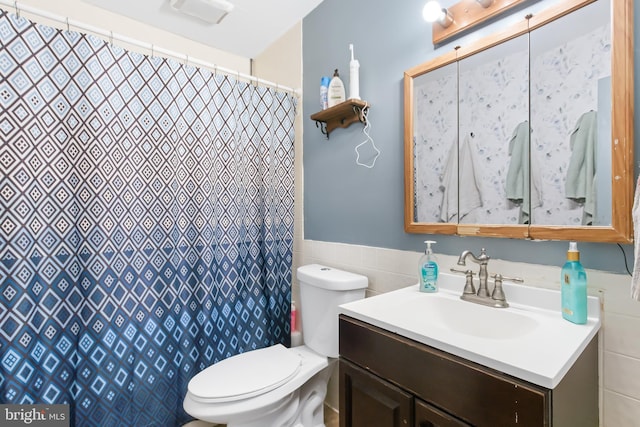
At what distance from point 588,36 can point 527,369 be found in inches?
36.6

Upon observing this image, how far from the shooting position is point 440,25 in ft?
4.06

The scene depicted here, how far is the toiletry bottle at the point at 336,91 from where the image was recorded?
64.5 inches

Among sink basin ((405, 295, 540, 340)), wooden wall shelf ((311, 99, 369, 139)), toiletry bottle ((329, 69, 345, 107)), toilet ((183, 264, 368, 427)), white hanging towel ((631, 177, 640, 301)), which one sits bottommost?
toilet ((183, 264, 368, 427))

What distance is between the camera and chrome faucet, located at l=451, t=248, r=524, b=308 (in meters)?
1.04

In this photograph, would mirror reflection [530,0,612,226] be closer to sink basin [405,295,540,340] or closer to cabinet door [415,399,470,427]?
sink basin [405,295,540,340]

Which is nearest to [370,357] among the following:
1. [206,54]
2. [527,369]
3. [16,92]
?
[527,369]

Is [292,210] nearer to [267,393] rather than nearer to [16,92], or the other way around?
[267,393]

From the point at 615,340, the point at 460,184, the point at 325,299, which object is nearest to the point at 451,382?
the point at 615,340

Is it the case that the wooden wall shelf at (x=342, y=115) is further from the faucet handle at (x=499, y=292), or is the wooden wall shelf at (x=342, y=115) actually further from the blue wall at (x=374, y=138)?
the faucet handle at (x=499, y=292)

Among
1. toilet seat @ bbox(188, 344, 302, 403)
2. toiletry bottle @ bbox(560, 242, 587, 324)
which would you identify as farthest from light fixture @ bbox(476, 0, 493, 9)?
toilet seat @ bbox(188, 344, 302, 403)

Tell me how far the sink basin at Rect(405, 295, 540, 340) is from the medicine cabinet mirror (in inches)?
10.2

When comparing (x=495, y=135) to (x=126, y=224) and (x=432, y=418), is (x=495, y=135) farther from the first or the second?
(x=126, y=224)

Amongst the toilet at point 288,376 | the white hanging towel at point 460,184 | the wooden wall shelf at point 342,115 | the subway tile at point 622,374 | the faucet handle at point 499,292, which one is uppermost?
the wooden wall shelf at point 342,115

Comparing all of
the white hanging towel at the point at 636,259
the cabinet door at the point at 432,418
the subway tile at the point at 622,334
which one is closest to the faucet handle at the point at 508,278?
the subway tile at the point at 622,334
